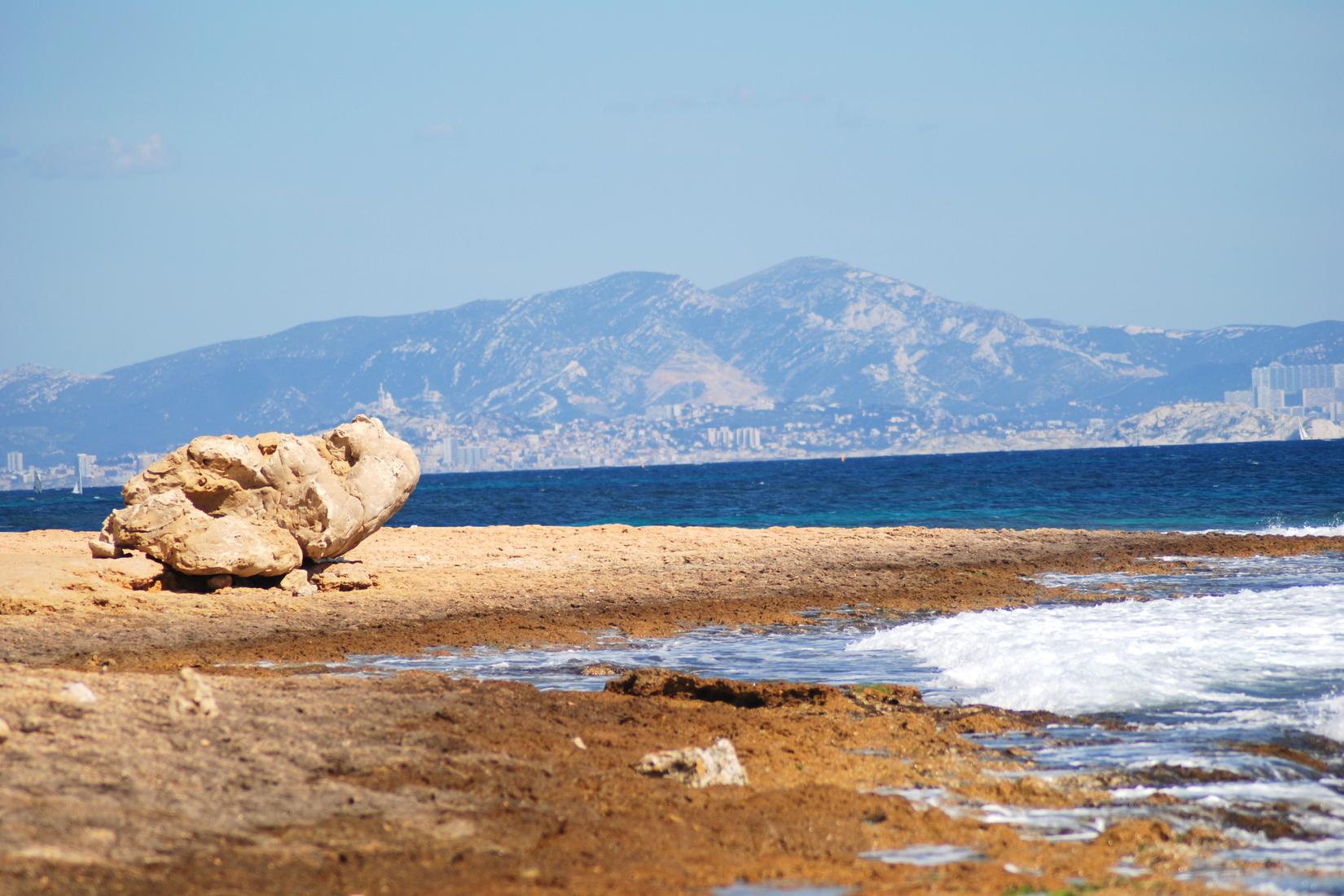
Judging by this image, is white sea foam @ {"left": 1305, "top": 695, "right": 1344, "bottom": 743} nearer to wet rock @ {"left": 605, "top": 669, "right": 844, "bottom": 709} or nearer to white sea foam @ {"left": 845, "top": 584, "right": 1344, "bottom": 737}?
white sea foam @ {"left": 845, "top": 584, "right": 1344, "bottom": 737}

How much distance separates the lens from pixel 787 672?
12.6 metres

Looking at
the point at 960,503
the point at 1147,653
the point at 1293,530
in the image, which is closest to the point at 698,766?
the point at 1147,653

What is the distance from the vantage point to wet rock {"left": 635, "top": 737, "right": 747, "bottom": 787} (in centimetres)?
762

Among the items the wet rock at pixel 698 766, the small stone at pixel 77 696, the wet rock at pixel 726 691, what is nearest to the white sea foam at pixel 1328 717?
the wet rock at pixel 726 691

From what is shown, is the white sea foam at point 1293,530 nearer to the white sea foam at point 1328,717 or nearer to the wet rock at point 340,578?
the white sea foam at point 1328,717

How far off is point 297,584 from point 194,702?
30.4 ft

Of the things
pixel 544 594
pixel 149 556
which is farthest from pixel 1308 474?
pixel 149 556

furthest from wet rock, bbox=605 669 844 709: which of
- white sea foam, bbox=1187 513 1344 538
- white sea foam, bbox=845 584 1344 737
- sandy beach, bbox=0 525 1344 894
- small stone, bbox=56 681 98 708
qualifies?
white sea foam, bbox=1187 513 1344 538

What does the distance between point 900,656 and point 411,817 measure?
787cm

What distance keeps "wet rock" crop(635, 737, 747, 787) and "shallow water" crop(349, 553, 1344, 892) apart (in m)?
1.09

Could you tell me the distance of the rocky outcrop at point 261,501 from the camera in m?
16.9

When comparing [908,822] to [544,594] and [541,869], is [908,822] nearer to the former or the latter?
[541,869]

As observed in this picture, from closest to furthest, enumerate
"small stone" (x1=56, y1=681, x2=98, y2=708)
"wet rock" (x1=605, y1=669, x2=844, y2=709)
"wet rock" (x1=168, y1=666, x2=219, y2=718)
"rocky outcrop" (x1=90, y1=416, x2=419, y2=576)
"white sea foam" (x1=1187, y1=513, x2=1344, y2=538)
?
"small stone" (x1=56, y1=681, x2=98, y2=708) → "wet rock" (x1=168, y1=666, x2=219, y2=718) → "wet rock" (x1=605, y1=669, x2=844, y2=709) → "rocky outcrop" (x1=90, y1=416, x2=419, y2=576) → "white sea foam" (x1=1187, y1=513, x2=1344, y2=538)

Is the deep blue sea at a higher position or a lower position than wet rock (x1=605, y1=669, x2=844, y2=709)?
lower
